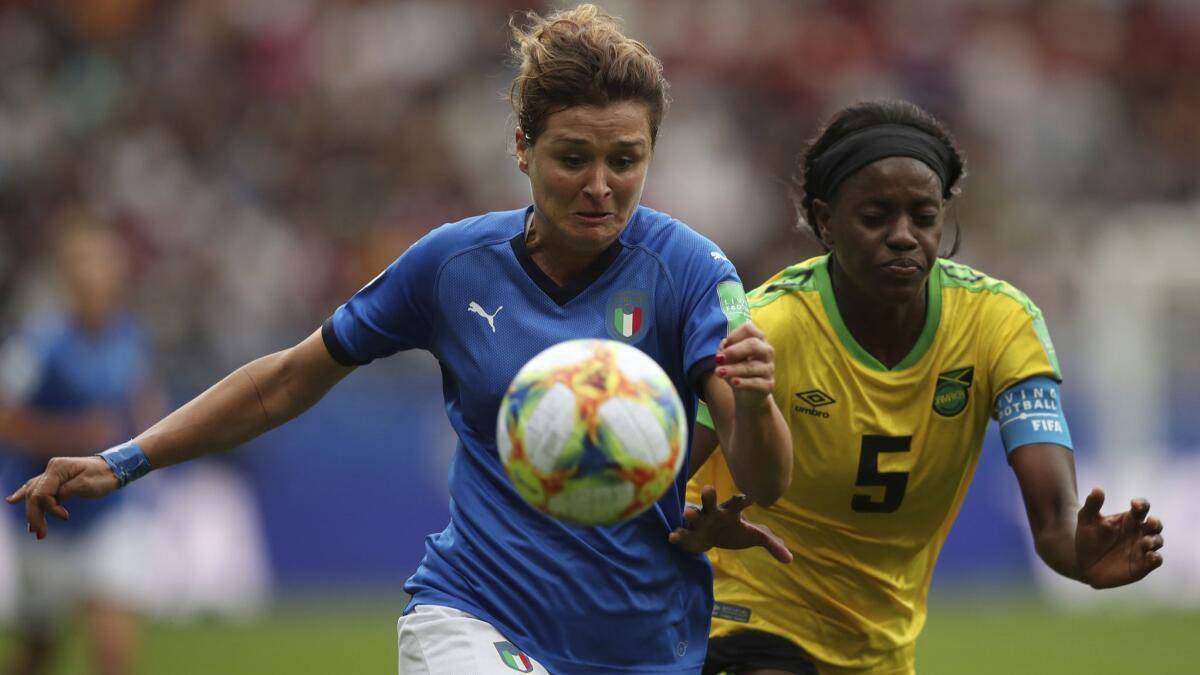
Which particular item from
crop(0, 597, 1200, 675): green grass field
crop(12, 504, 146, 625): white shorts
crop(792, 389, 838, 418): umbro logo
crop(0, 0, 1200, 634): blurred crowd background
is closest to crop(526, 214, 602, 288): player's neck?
crop(792, 389, 838, 418): umbro logo

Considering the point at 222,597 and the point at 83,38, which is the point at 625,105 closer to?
the point at 222,597

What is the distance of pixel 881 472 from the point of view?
214 inches

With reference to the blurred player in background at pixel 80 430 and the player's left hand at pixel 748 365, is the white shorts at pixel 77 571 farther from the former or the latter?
the player's left hand at pixel 748 365

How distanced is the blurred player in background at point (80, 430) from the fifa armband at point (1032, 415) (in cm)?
615

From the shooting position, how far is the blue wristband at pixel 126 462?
504cm

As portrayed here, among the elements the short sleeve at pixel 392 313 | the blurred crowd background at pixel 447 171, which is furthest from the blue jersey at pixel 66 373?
the short sleeve at pixel 392 313

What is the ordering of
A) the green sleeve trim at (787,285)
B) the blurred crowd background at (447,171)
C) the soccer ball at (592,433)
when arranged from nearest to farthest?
the soccer ball at (592,433) → the green sleeve trim at (787,285) → the blurred crowd background at (447,171)

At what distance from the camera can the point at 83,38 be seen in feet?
57.1

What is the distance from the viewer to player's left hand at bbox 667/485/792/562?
4.68 metres

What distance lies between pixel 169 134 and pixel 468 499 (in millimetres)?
12824

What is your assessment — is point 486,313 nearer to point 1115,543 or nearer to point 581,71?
point 581,71

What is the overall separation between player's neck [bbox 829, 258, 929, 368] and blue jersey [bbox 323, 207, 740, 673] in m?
0.76

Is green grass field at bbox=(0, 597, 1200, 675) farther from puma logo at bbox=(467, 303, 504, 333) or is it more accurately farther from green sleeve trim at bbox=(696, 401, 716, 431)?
puma logo at bbox=(467, 303, 504, 333)

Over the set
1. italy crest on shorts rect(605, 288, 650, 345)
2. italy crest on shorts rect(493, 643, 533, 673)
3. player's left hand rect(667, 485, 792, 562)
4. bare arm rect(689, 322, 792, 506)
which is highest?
italy crest on shorts rect(605, 288, 650, 345)
